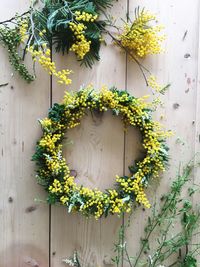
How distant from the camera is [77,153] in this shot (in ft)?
4.16

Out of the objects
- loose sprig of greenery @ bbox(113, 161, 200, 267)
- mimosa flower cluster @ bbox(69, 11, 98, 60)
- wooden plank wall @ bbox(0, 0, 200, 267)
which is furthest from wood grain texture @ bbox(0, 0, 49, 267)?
loose sprig of greenery @ bbox(113, 161, 200, 267)

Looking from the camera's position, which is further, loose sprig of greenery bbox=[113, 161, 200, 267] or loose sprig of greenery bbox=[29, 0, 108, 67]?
loose sprig of greenery bbox=[113, 161, 200, 267]

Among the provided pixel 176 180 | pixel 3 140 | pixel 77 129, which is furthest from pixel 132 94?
pixel 3 140

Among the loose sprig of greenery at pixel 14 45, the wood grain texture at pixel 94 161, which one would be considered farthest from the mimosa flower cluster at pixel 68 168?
the loose sprig of greenery at pixel 14 45

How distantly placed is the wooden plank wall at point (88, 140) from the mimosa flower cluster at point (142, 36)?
0.04 metres

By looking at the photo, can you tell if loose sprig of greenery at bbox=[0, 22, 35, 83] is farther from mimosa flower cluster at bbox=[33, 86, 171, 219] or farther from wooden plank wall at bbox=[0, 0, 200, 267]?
mimosa flower cluster at bbox=[33, 86, 171, 219]

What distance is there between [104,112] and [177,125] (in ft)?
0.80

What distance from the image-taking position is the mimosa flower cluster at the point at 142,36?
1205 millimetres

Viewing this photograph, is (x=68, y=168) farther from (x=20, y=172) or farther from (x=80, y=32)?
(x=80, y=32)

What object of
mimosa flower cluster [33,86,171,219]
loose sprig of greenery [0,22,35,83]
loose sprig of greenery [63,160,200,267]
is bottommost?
loose sprig of greenery [63,160,200,267]

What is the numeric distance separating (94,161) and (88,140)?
0.07 m

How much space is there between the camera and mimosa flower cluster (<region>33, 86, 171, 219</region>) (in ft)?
3.89

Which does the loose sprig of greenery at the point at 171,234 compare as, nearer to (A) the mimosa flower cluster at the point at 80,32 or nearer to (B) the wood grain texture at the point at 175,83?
(B) the wood grain texture at the point at 175,83

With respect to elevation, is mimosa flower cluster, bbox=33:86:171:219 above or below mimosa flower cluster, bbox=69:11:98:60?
below
